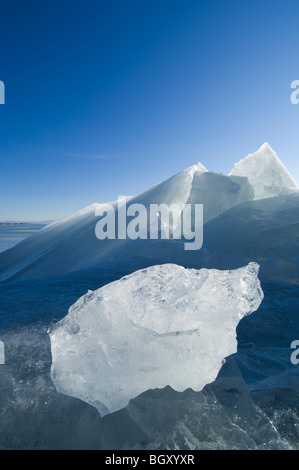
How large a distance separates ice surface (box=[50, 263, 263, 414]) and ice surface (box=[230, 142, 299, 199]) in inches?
307

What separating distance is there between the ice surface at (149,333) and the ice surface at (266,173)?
7807mm

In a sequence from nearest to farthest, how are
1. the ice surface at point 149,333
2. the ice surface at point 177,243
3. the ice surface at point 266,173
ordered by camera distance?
the ice surface at point 149,333 → the ice surface at point 177,243 → the ice surface at point 266,173

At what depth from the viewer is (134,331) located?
178 cm

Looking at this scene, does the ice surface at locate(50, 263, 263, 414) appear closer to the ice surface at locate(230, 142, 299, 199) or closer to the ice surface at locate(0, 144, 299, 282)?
the ice surface at locate(0, 144, 299, 282)

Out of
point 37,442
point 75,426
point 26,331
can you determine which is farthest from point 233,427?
point 26,331

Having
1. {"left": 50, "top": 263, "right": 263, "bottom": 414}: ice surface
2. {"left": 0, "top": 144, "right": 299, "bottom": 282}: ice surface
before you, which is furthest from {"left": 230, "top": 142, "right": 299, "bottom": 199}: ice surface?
{"left": 50, "top": 263, "right": 263, "bottom": 414}: ice surface

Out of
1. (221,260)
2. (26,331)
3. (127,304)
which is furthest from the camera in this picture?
(221,260)

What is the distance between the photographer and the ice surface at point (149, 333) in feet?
5.35

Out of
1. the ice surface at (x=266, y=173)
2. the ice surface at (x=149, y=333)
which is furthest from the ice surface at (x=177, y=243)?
the ice surface at (x=149, y=333)

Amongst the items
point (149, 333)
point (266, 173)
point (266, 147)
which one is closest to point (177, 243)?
Answer: point (149, 333)

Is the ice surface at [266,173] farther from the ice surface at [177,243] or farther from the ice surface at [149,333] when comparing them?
the ice surface at [149,333]

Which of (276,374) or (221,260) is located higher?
(221,260)
